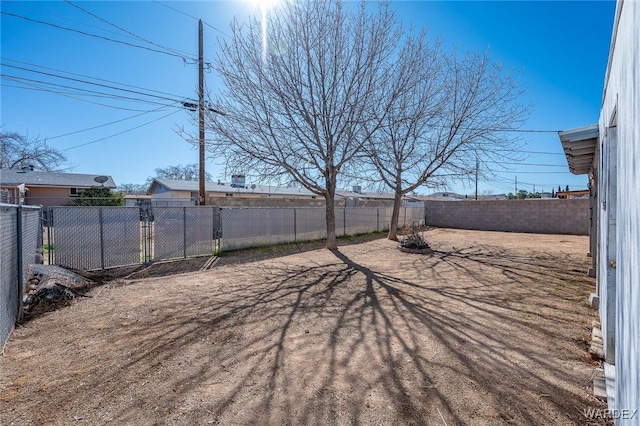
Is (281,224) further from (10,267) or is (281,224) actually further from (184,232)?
(10,267)

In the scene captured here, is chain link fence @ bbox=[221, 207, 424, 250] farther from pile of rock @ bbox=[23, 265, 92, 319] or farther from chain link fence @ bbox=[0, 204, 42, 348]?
chain link fence @ bbox=[0, 204, 42, 348]

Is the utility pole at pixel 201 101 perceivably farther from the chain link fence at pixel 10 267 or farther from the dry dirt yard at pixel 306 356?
the chain link fence at pixel 10 267

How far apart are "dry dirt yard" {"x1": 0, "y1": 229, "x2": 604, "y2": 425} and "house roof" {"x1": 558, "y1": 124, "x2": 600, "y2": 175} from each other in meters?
2.64

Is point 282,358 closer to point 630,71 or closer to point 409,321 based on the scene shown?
point 409,321

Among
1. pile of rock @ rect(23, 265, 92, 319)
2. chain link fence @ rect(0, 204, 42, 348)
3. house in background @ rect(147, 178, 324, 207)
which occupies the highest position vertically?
house in background @ rect(147, 178, 324, 207)

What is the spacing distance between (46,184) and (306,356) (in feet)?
89.7

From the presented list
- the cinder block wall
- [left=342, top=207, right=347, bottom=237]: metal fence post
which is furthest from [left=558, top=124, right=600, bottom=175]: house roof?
the cinder block wall

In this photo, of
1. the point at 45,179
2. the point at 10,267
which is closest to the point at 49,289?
the point at 10,267

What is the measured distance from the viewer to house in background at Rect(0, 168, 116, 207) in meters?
21.1

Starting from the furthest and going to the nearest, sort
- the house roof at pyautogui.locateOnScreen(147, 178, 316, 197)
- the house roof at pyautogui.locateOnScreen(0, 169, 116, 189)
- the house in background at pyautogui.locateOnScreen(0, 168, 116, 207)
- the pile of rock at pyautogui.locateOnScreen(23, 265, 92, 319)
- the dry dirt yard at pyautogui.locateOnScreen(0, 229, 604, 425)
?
the house roof at pyautogui.locateOnScreen(147, 178, 316, 197) < the house roof at pyautogui.locateOnScreen(0, 169, 116, 189) < the house in background at pyautogui.locateOnScreen(0, 168, 116, 207) < the pile of rock at pyautogui.locateOnScreen(23, 265, 92, 319) < the dry dirt yard at pyautogui.locateOnScreen(0, 229, 604, 425)

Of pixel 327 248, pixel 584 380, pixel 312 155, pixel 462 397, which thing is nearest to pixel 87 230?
pixel 312 155

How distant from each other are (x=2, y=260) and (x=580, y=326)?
7007 millimetres

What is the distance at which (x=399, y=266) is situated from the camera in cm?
859

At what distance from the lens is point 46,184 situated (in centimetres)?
2259
